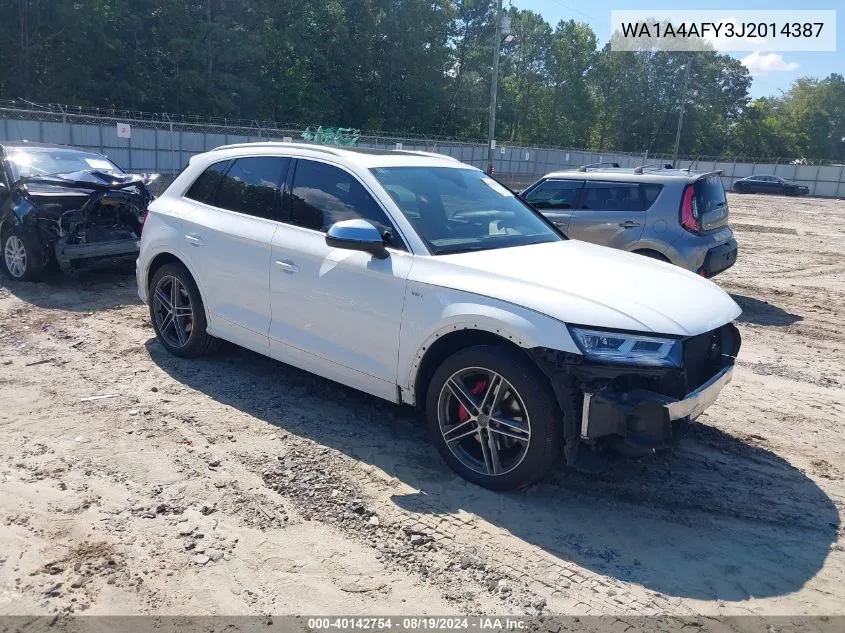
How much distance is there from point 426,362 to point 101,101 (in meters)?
43.5

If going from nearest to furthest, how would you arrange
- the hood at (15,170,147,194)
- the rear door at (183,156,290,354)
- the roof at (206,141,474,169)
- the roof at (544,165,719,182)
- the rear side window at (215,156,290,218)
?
1. the roof at (206,141,474,169)
2. the rear door at (183,156,290,354)
3. the rear side window at (215,156,290,218)
4. the hood at (15,170,147,194)
5. the roof at (544,165,719,182)

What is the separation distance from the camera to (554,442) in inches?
149

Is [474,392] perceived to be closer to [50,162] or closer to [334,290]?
[334,290]

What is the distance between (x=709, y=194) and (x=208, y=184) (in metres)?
6.48

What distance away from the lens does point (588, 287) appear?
13.0ft

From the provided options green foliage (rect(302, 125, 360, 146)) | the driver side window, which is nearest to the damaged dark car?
the driver side window

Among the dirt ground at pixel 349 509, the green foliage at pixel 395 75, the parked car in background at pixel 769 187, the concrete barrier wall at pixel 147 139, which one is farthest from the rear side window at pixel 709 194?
the parked car in background at pixel 769 187

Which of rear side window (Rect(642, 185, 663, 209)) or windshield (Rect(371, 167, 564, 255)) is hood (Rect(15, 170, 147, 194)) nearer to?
windshield (Rect(371, 167, 564, 255))

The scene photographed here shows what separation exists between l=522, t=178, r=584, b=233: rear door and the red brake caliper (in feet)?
19.0

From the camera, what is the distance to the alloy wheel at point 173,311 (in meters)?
6.04

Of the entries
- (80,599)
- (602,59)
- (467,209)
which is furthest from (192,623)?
(602,59)

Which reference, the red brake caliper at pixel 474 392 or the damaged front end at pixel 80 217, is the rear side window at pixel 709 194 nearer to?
the red brake caliper at pixel 474 392

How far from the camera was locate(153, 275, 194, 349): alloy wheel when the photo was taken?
6043 mm

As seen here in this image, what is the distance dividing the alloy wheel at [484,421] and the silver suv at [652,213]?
17.2 feet
